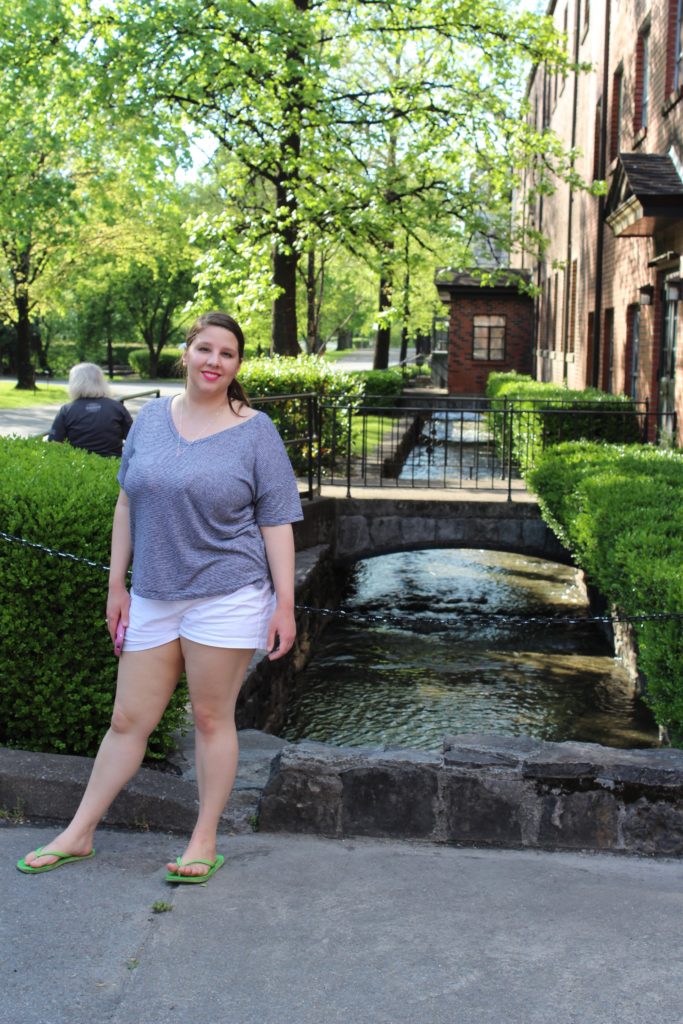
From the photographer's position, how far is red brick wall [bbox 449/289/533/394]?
38.5 metres

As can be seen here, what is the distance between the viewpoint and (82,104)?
18297mm

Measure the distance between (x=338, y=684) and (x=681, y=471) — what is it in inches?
127

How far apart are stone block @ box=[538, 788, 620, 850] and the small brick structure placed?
34116mm

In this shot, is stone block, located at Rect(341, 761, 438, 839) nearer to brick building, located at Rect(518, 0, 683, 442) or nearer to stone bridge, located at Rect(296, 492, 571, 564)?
stone bridge, located at Rect(296, 492, 571, 564)

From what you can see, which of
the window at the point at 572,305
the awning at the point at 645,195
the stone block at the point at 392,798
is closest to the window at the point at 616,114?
the awning at the point at 645,195

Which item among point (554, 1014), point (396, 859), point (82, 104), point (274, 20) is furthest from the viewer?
point (82, 104)

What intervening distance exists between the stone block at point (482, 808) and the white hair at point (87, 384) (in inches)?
206

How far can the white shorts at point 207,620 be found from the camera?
3760 millimetres

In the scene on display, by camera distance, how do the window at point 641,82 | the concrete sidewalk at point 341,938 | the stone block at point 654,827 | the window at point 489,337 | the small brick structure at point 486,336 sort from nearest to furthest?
the concrete sidewalk at point 341,938
the stone block at point 654,827
the window at point 641,82
the small brick structure at point 486,336
the window at point 489,337

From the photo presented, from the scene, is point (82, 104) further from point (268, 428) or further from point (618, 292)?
point (268, 428)

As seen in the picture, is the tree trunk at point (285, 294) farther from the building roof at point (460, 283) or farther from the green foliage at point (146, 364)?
the green foliage at point (146, 364)

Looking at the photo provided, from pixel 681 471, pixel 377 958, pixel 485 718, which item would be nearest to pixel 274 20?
pixel 681 471

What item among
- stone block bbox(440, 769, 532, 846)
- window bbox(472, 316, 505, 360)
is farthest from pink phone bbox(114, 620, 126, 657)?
window bbox(472, 316, 505, 360)

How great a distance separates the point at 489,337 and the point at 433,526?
27.1m
